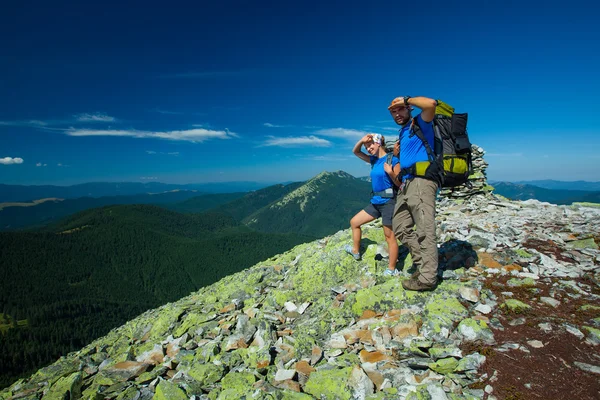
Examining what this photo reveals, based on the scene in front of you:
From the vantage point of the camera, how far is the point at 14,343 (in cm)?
15162

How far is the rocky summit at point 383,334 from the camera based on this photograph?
183 inches

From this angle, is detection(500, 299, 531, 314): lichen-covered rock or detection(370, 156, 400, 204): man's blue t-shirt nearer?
detection(500, 299, 531, 314): lichen-covered rock

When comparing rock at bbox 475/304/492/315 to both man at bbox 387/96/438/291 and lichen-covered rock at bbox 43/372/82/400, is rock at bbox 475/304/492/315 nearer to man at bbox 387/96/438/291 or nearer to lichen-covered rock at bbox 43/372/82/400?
man at bbox 387/96/438/291

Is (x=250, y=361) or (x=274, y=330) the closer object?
(x=250, y=361)

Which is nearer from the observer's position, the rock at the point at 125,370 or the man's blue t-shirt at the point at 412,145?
the man's blue t-shirt at the point at 412,145

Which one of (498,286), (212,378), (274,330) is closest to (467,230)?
(498,286)

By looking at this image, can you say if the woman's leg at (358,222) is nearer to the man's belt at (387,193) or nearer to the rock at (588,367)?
the man's belt at (387,193)

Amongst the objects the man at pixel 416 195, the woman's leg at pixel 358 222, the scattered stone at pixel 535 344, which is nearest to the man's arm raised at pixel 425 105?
the man at pixel 416 195

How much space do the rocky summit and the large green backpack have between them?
2.82 meters

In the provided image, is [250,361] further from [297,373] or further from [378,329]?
[378,329]

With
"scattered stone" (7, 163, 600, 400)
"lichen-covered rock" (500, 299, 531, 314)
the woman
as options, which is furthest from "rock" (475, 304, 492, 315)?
the woman

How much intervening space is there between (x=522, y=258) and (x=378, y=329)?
5335 millimetres

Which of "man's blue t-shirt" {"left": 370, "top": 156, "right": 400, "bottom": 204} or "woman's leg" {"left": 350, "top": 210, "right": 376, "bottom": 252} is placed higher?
"man's blue t-shirt" {"left": 370, "top": 156, "right": 400, "bottom": 204}

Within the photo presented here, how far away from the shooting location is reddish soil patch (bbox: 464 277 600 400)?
397cm
